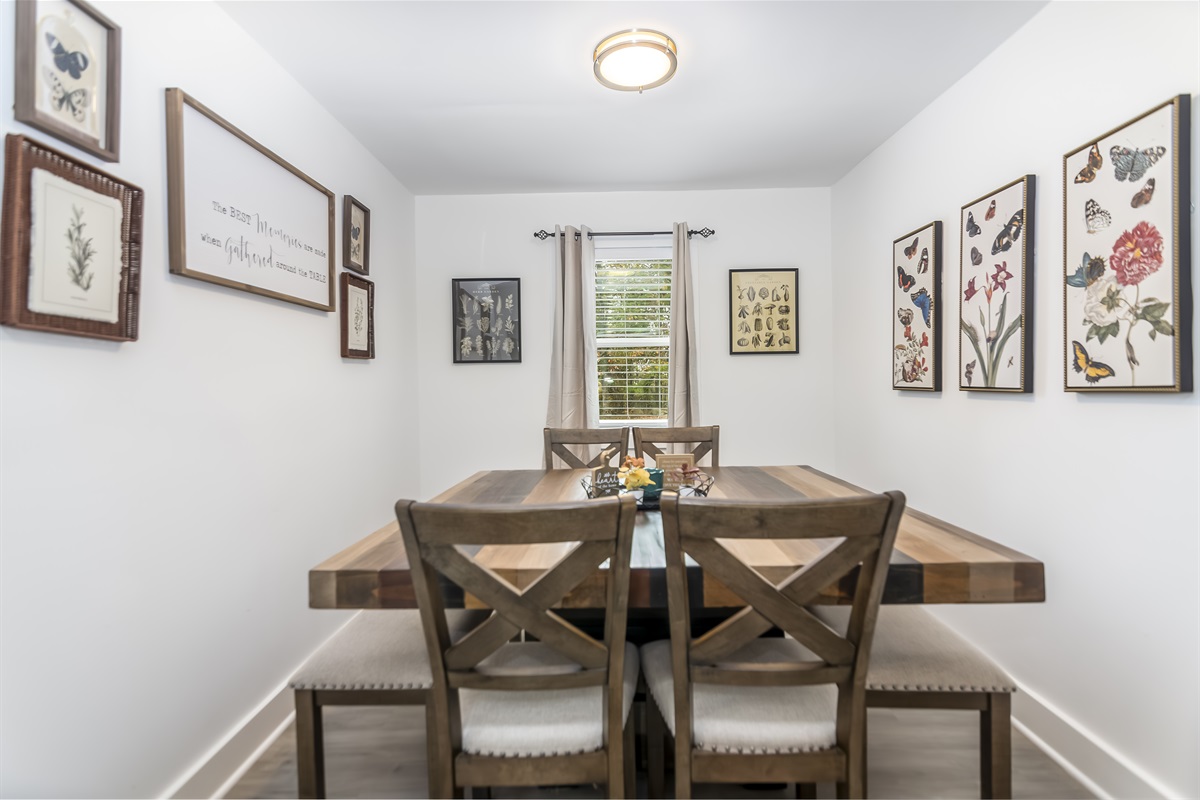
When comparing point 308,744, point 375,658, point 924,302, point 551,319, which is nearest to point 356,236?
point 551,319

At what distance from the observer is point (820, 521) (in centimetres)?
104

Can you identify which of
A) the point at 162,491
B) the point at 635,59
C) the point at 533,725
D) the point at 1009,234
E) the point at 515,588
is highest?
the point at 635,59

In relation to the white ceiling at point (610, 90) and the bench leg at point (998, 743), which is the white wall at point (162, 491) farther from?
the bench leg at point (998, 743)

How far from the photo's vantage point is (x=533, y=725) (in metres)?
1.19

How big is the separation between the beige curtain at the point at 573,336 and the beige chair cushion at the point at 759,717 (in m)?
2.46

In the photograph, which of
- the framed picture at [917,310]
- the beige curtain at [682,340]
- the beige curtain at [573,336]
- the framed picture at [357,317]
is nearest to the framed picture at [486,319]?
the beige curtain at [573,336]

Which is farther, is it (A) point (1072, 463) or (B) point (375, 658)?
(A) point (1072, 463)

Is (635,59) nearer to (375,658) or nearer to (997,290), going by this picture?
(997,290)

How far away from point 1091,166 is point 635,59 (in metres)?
1.43

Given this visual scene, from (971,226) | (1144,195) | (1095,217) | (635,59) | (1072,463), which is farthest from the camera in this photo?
(971,226)

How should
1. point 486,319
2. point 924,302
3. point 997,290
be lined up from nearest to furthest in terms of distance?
1. point 997,290
2. point 924,302
3. point 486,319

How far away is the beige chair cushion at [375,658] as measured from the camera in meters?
1.35

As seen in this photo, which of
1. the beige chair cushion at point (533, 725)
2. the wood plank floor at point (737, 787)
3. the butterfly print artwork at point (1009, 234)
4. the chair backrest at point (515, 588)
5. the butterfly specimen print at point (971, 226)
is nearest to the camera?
the chair backrest at point (515, 588)

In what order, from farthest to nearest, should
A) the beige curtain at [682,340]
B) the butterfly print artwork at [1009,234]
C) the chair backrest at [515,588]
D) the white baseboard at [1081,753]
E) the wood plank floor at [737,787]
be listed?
the beige curtain at [682,340] < the butterfly print artwork at [1009,234] < the wood plank floor at [737,787] < the white baseboard at [1081,753] < the chair backrest at [515,588]
